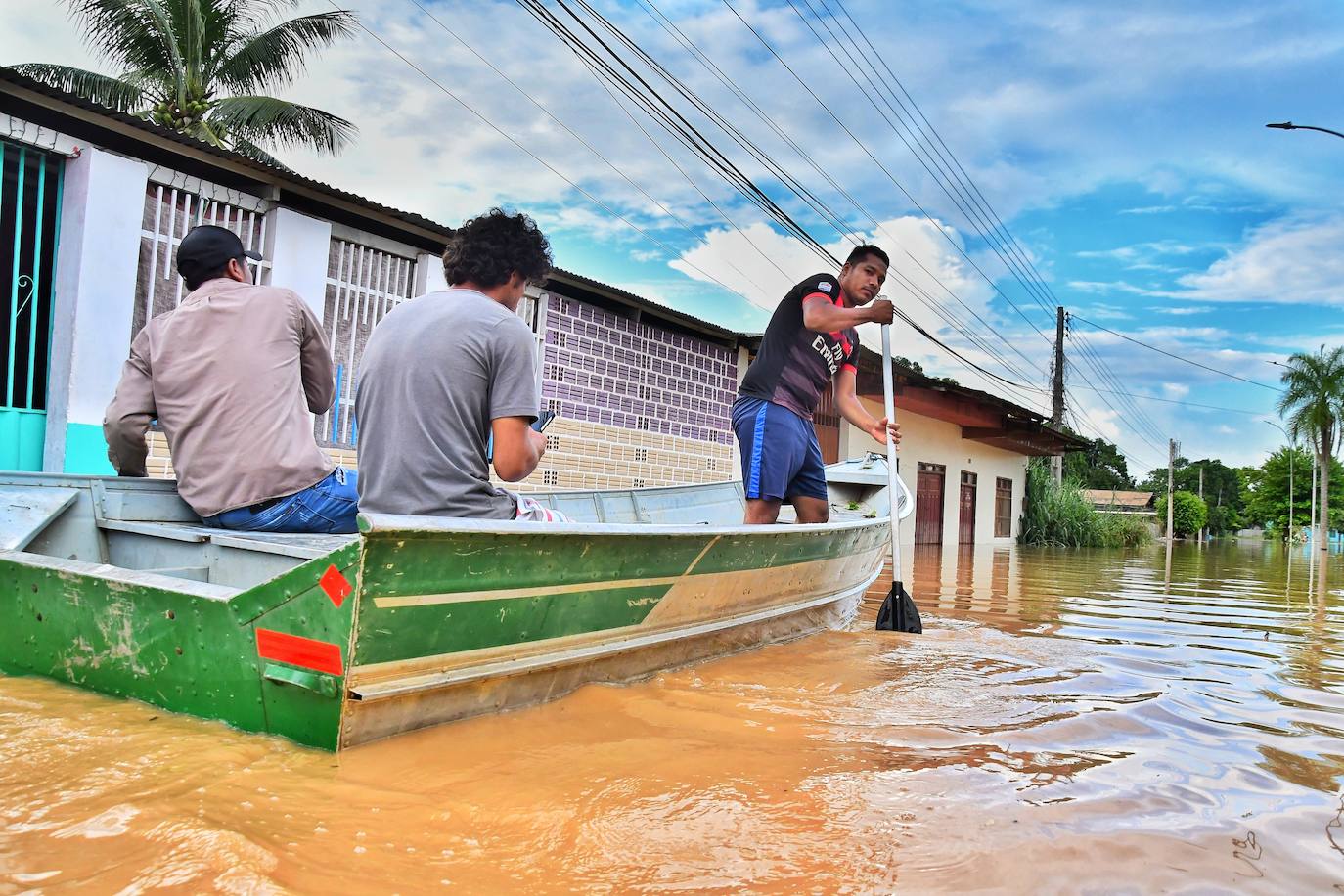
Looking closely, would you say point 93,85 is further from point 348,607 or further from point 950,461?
point 950,461

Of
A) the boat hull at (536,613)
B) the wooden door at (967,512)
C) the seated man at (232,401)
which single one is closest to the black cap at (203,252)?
the seated man at (232,401)

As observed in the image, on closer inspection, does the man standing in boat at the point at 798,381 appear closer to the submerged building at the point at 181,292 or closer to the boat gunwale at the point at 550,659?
the boat gunwale at the point at 550,659

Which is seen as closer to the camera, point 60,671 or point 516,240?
point 60,671

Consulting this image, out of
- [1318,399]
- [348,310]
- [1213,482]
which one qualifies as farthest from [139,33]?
[1213,482]

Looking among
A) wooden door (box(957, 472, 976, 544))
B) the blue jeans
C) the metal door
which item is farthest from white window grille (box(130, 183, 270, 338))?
wooden door (box(957, 472, 976, 544))

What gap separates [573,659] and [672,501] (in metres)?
3.78

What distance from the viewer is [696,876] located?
1587 millimetres

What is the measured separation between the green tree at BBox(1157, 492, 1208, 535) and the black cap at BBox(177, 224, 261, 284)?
51.3m

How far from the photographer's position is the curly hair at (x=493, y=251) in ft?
8.93

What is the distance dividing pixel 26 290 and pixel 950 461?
17.5 m

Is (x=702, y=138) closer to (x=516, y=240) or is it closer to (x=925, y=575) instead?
(x=925, y=575)

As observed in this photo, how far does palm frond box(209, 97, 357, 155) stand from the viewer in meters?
13.8

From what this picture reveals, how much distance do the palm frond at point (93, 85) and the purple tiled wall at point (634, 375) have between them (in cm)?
939

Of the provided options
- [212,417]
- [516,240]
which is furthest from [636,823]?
[212,417]
